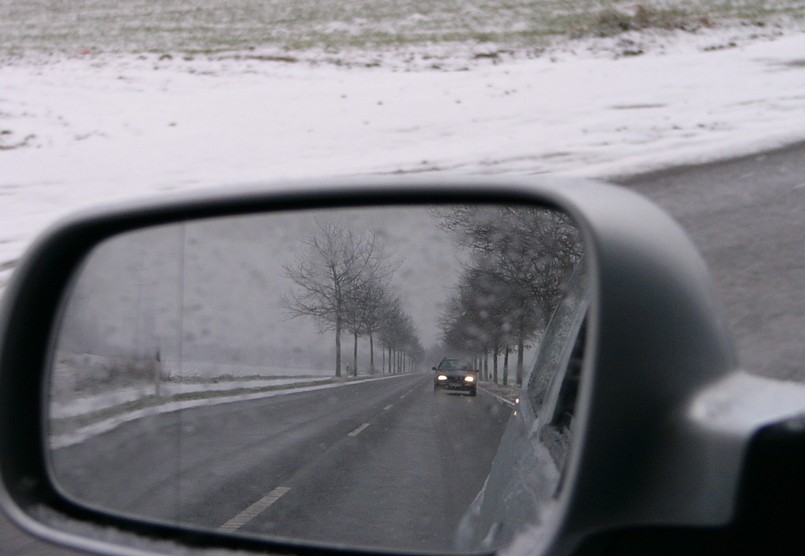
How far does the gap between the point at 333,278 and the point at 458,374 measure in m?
0.32

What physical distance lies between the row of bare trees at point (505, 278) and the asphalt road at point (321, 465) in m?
0.11

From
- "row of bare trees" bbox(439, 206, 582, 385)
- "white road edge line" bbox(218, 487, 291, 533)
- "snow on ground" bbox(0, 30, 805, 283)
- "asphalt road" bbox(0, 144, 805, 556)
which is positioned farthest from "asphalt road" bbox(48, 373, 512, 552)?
"snow on ground" bbox(0, 30, 805, 283)

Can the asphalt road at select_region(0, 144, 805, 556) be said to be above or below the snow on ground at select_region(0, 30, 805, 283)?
below

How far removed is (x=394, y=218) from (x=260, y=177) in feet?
32.9

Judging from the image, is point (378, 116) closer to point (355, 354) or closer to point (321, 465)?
point (355, 354)

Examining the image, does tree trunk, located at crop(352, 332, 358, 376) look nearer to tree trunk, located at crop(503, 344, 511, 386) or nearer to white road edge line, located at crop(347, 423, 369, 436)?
white road edge line, located at crop(347, 423, 369, 436)

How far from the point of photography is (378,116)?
16047mm

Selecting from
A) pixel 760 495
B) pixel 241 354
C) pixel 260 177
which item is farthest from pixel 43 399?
pixel 260 177

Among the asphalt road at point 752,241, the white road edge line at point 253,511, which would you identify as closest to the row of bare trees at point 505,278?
the white road edge line at point 253,511

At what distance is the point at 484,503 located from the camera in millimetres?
1525

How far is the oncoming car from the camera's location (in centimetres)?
158

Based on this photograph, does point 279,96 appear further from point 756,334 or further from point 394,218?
point 394,218

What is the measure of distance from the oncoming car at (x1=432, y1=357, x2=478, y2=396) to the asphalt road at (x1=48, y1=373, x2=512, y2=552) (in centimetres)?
2

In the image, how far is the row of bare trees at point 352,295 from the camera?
1.64 meters
